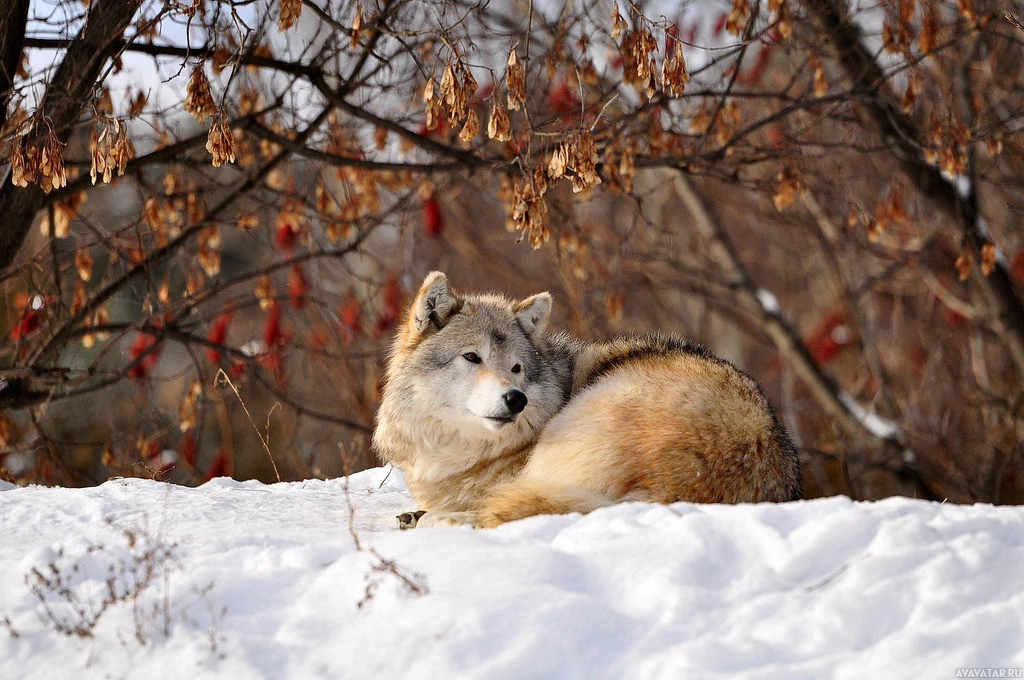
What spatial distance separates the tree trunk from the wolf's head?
7.30 feet

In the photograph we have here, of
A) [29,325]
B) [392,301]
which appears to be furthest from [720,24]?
[29,325]

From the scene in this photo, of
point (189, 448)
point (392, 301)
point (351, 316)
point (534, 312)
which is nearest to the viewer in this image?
point (534, 312)

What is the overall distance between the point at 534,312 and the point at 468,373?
2.48 feet

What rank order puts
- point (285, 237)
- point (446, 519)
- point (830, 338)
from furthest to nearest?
point (830, 338) → point (285, 237) → point (446, 519)

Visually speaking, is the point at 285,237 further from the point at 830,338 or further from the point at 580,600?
the point at 830,338

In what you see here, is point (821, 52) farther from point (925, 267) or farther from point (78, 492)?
point (78, 492)

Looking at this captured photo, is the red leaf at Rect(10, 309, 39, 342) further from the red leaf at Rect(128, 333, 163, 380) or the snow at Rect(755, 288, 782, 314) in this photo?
the snow at Rect(755, 288, 782, 314)

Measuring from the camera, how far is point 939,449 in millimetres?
10312

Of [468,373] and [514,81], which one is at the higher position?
[514,81]

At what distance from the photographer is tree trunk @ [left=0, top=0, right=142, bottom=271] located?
5340 mm

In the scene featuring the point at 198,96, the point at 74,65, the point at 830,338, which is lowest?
the point at 830,338

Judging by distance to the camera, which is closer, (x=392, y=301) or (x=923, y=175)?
(x=923, y=175)

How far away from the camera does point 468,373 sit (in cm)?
499

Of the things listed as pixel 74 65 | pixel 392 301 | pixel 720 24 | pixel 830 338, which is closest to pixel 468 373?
pixel 74 65
